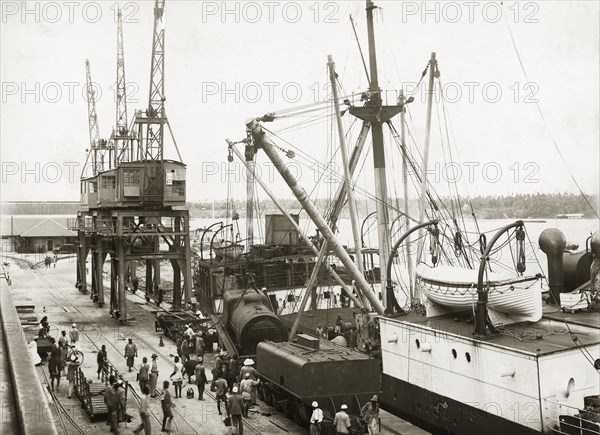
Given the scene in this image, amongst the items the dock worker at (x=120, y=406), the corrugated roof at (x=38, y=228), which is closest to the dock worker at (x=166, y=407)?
the dock worker at (x=120, y=406)

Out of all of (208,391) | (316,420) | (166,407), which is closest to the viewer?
(316,420)

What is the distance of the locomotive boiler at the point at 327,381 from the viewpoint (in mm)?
17953

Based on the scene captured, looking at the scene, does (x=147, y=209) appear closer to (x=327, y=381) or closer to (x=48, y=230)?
(x=327, y=381)

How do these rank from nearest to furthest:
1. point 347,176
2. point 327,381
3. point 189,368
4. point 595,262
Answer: point 327,381 → point 595,262 → point 189,368 → point 347,176

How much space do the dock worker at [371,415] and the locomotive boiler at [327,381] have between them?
33cm

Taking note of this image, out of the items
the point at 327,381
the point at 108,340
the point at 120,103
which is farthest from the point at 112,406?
the point at 120,103

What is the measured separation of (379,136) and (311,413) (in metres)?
14.6

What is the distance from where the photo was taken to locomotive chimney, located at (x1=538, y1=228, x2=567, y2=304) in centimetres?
2262

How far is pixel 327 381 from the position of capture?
1806 centimetres

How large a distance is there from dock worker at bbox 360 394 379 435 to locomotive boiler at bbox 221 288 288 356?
27.1ft

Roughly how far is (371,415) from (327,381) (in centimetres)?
154

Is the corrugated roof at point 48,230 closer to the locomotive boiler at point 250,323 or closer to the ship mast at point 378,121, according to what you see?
the locomotive boiler at point 250,323

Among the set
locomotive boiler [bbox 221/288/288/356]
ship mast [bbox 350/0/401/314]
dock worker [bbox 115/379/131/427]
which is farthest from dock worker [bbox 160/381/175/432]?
ship mast [bbox 350/0/401/314]

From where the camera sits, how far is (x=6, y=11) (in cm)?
1491
